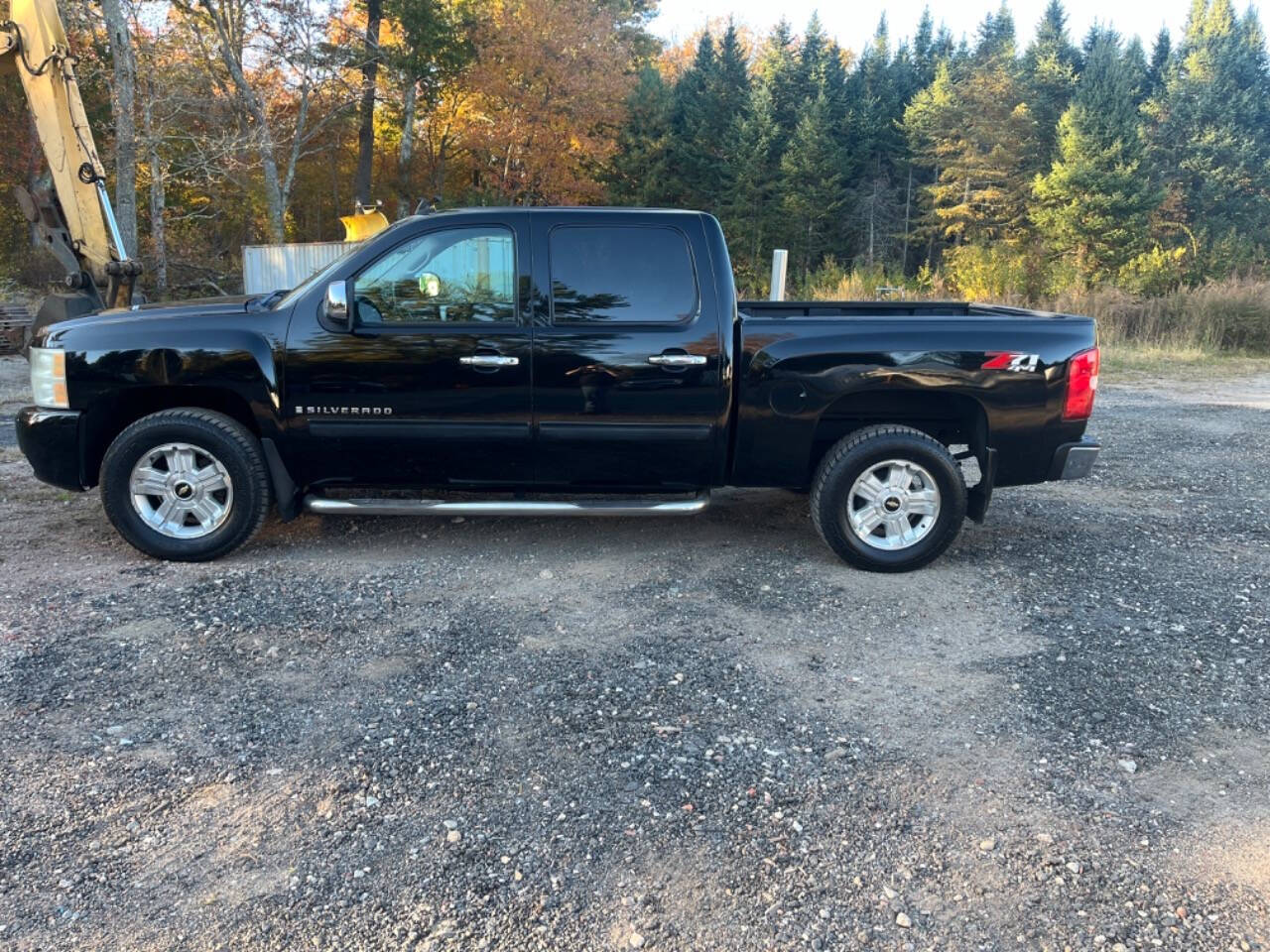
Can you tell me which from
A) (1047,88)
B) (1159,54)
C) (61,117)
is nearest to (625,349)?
(61,117)

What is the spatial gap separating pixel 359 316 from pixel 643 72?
135 ft

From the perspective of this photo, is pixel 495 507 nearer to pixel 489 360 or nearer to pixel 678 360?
pixel 489 360

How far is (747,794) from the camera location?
3.13m

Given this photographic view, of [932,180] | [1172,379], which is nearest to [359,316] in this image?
[1172,379]

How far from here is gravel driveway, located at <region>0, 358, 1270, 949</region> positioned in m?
2.58

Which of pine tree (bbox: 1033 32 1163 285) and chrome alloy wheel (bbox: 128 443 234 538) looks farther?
pine tree (bbox: 1033 32 1163 285)

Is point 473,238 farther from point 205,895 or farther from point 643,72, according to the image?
point 643,72

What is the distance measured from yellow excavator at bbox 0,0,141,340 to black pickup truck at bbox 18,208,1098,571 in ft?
21.9

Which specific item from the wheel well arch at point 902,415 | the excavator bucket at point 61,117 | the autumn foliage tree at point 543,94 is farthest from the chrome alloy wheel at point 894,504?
the autumn foliage tree at point 543,94

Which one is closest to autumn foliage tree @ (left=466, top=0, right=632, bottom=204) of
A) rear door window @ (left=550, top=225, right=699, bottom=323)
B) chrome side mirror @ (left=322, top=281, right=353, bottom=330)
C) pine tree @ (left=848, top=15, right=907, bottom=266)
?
pine tree @ (left=848, top=15, right=907, bottom=266)

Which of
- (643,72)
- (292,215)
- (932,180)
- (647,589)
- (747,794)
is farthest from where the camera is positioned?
(932,180)

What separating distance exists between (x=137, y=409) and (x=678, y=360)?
3104 millimetres

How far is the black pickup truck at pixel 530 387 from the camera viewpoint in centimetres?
514

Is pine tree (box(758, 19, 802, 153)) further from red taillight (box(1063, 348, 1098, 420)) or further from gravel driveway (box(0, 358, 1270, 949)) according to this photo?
gravel driveway (box(0, 358, 1270, 949))
